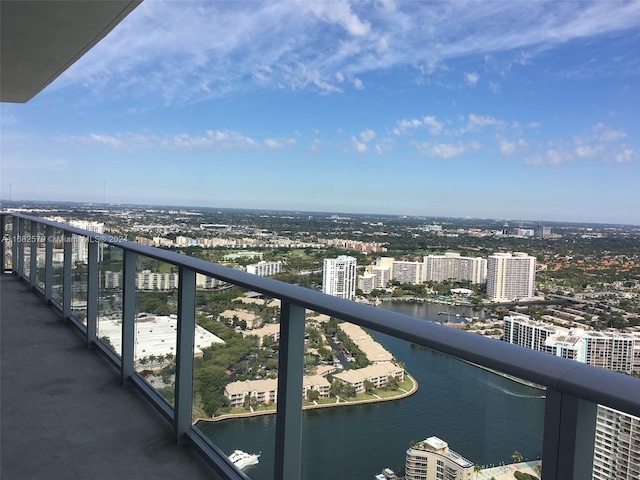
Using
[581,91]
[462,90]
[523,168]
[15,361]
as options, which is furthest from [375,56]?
[15,361]

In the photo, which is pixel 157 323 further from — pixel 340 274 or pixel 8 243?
pixel 8 243

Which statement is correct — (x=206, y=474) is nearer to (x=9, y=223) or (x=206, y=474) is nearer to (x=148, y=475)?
(x=148, y=475)

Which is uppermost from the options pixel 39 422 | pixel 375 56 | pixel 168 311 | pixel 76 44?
pixel 375 56

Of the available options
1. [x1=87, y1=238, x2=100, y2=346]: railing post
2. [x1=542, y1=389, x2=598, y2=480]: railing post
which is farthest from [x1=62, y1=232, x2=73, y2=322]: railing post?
[x1=542, y1=389, x2=598, y2=480]: railing post

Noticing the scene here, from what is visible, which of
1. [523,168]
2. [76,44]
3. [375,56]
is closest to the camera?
[76,44]

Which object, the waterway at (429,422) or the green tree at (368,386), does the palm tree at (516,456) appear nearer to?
the waterway at (429,422)

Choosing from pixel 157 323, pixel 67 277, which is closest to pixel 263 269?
pixel 157 323
